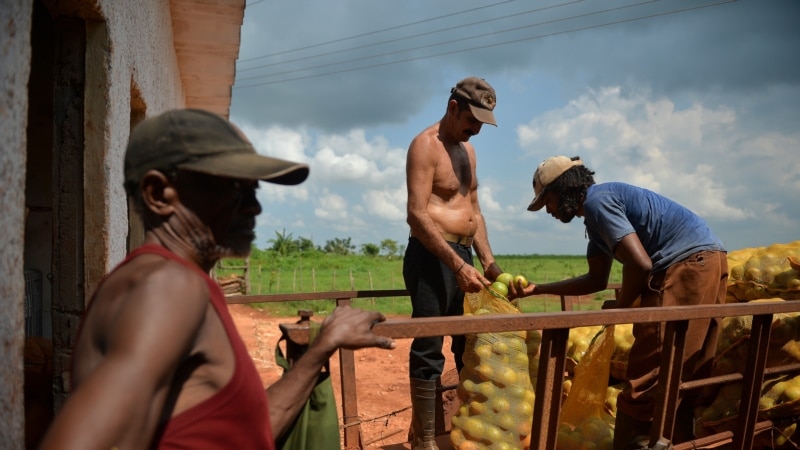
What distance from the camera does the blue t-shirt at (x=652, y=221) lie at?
3.38 m

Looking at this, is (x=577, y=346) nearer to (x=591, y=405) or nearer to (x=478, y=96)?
(x=591, y=405)

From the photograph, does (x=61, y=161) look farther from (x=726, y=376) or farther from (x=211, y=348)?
(x=726, y=376)

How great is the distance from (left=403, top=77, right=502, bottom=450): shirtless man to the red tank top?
248 cm

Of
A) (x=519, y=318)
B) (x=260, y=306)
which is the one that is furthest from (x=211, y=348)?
(x=260, y=306)

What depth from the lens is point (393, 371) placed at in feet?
31.3

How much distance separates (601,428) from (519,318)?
1.43 meters

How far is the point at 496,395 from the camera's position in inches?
130

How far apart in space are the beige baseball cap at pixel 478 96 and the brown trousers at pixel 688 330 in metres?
1.39

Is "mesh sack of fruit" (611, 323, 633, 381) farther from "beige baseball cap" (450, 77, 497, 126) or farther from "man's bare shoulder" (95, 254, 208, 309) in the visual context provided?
"man's bare shoulder" (95, 254, 208, 309)

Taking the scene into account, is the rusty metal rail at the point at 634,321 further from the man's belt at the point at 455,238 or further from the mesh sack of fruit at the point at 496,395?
the man's belt at the point at 455,238

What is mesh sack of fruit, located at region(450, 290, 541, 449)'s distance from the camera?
10.8ft

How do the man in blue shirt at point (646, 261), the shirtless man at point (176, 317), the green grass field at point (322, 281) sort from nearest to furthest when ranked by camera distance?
1. the shirtless man at point (176, 317)
2. the man in blue shirt at point (646, 261)
3. the green grass field at point (322, 281)

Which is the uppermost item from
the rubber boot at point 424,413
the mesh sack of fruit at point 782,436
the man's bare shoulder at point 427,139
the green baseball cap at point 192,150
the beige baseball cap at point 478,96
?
the beige baseball cap at point 478,96

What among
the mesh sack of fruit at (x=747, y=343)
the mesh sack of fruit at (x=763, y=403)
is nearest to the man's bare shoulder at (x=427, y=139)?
the mesh sack of fruit at (x=747, y=343)
